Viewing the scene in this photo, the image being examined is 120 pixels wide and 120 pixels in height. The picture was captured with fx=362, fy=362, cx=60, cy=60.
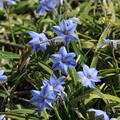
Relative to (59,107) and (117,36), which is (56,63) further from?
(117,36)

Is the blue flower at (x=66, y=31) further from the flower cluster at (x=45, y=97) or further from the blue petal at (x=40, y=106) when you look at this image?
the blue petal at (x=40, y=106)

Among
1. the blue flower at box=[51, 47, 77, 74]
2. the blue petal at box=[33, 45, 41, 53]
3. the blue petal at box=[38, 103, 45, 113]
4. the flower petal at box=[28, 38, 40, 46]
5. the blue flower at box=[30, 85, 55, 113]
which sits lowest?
the blue petal at box=[38, 103, 45, 113]

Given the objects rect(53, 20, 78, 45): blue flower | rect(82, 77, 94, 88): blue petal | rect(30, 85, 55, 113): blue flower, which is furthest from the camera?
rect(53, 20, 78, 45): blue flower

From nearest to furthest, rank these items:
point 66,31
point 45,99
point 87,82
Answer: point 45,99, point 87,82, point 66,31

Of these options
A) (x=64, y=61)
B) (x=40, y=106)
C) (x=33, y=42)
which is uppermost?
(x=33, y=42)

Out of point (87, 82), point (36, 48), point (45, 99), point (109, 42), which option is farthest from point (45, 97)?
point (109, 42)

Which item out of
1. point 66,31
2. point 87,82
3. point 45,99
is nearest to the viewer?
point 45,99

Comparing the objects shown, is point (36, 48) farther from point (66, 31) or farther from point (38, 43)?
point (66, 31)

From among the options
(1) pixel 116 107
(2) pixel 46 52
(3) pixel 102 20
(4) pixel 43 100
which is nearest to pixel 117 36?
(3) pixel 102 20

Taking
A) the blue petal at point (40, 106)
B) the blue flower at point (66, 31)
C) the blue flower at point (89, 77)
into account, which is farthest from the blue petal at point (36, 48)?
the blue petal at point (40, 106)

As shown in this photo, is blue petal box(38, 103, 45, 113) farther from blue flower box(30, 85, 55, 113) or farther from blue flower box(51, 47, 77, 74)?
blue flower box(51, 47, 77, 74)


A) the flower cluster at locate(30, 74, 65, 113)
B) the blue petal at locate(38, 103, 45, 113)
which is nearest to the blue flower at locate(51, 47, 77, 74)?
the flower cluster at locate(30, 74, 65, 113)
